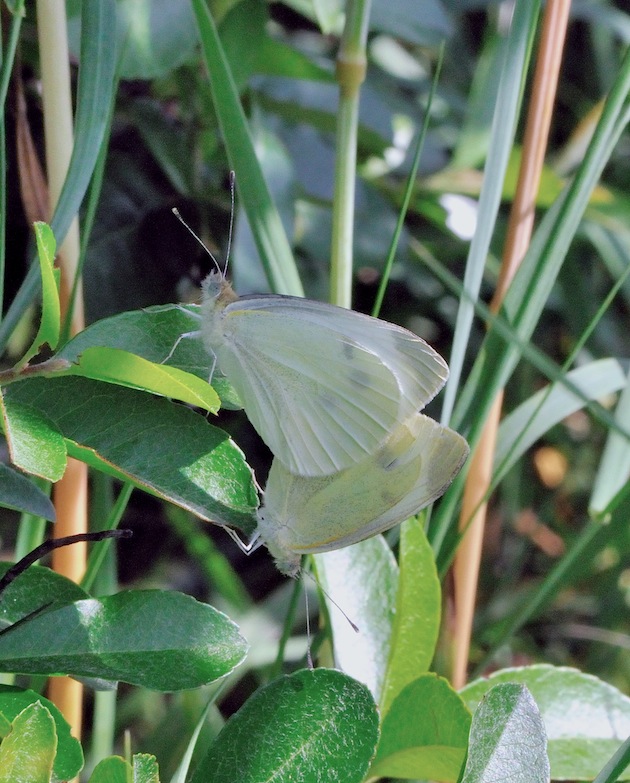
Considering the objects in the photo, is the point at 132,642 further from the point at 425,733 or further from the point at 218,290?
the point at 218,290

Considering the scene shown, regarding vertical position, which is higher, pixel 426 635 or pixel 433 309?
pixel 426 635

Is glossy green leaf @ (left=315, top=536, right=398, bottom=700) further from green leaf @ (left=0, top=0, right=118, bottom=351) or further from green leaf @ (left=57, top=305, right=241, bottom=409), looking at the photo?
green leaf @ (left=0, top=0, right=118, bottom=351)

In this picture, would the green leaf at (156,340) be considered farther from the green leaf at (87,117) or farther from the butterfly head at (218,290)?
the butterfly head at (218,290)

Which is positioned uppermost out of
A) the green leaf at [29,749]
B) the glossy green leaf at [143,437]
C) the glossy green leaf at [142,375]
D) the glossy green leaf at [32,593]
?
the glossy green leaf at [142,375]

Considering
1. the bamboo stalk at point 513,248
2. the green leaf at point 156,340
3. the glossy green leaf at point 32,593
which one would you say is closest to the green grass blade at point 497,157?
the bamboo stalk at point 513,248

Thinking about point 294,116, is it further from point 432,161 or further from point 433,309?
point 433,309

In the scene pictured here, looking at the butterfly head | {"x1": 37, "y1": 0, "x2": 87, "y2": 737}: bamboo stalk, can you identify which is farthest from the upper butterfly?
{"x1": 37, "y1": 0, "x2": 87, "y2": 737}: bamboo stalk

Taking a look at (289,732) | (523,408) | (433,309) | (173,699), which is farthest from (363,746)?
(433,309)

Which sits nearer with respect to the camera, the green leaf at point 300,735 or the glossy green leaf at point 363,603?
the green leaf at point 300,735
